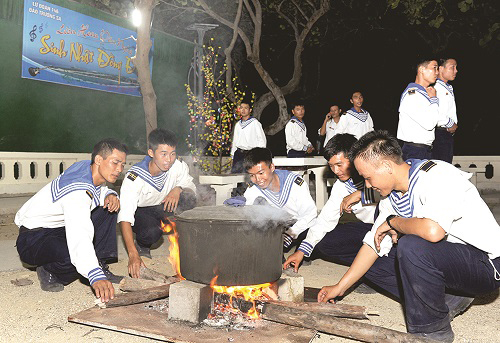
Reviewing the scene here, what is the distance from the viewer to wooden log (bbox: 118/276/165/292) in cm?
343

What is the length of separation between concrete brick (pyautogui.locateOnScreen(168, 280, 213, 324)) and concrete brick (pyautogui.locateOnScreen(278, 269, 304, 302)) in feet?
1.77

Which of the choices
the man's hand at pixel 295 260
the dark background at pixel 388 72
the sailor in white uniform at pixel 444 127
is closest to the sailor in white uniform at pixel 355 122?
the sailor in white uniform at pixel 444 127

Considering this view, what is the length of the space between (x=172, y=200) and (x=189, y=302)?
70.0 inches

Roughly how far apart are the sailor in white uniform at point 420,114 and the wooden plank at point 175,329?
9.23 ft

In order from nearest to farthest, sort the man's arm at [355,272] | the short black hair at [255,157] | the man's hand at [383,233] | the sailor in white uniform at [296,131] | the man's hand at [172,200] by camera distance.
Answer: the man's hand at [383,233]
the man's arm at [355,272]
the short black hair at [255,157]
the man's hand at [172,200]
the sailor in white uniform at [296,131]

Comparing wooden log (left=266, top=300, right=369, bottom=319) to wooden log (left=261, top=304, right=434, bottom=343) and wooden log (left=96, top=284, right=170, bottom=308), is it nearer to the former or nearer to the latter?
wooden log (left=261, top=304, right=434, bottom=343)

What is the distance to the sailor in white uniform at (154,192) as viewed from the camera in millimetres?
4172

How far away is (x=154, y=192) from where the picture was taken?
4.59m

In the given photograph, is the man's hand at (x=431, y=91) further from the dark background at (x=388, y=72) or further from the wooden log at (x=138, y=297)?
the dark background at (x=388, y=72)

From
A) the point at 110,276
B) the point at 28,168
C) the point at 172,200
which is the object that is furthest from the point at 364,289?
the point at 28,168

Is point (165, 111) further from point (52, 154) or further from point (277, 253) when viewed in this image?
point (277, 253)

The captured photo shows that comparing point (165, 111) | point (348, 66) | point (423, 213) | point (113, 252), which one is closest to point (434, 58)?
point (423, 213)

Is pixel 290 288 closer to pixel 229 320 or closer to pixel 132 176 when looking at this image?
pixel 229 320

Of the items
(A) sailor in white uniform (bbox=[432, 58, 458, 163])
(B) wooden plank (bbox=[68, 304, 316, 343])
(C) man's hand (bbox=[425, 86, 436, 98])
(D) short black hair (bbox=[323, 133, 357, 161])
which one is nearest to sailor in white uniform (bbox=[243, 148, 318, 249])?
(D) short black hair (bbox=[323, 133, 357, 161])
